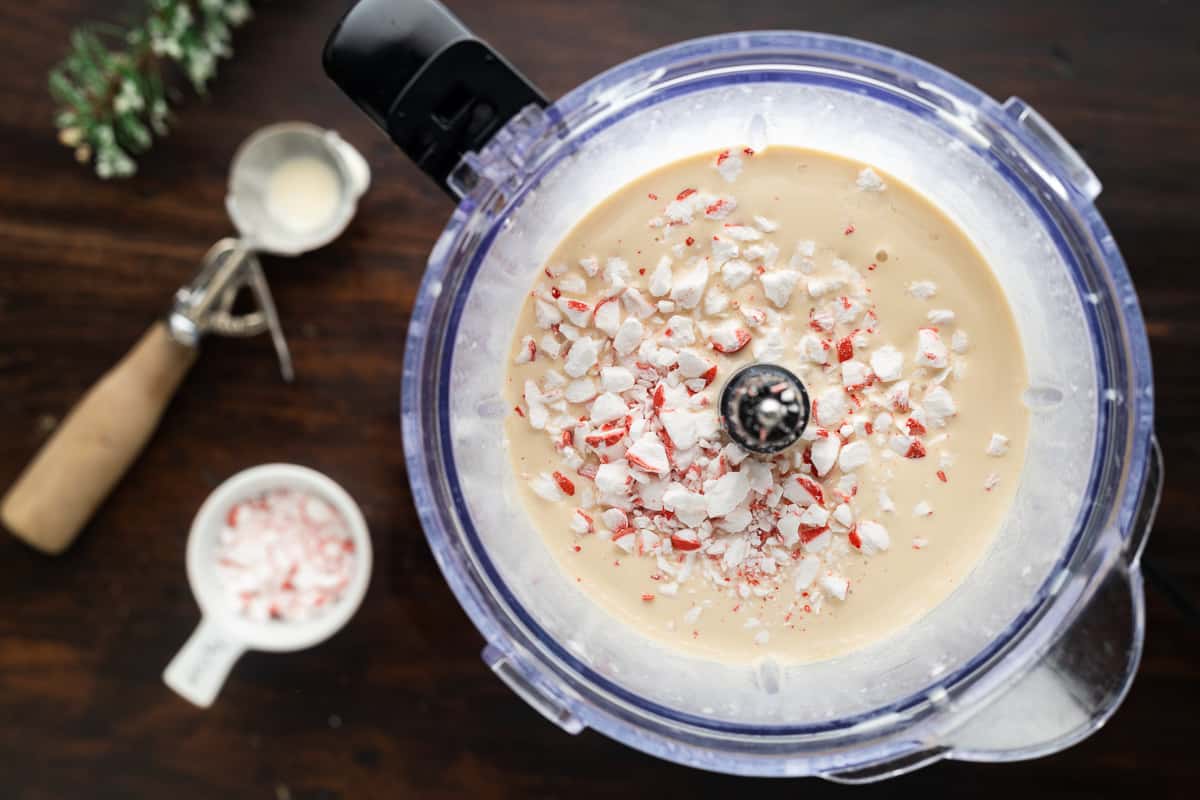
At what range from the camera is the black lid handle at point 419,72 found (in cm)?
70

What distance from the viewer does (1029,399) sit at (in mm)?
756

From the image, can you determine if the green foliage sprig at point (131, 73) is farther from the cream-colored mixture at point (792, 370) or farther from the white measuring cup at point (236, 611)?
the cream-colored mixture at point (792, 370)

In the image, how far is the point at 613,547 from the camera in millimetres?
759

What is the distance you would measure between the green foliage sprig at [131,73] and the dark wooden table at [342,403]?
0.02 metres

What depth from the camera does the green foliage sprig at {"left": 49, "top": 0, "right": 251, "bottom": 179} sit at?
37.4 inches

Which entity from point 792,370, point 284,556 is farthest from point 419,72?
point 284,556

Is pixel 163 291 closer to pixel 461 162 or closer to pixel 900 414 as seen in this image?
pixel 461 162

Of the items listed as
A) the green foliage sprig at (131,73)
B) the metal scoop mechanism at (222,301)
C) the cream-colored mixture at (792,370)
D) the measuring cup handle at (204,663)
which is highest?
the cream-colored mixture at (792,370)

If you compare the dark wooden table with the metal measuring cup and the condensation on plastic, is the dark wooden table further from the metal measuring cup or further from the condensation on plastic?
the condensation on plastic

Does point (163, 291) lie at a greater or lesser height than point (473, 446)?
lesser

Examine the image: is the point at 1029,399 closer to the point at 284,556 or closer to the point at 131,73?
the point at 284,556

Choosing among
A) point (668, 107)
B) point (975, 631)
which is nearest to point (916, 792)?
point (975, 631)

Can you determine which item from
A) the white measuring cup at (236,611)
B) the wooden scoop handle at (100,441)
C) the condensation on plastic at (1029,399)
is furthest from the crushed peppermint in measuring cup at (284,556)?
the condensation on plastic at (1029,399)

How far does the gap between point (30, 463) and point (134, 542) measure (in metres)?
0.13
